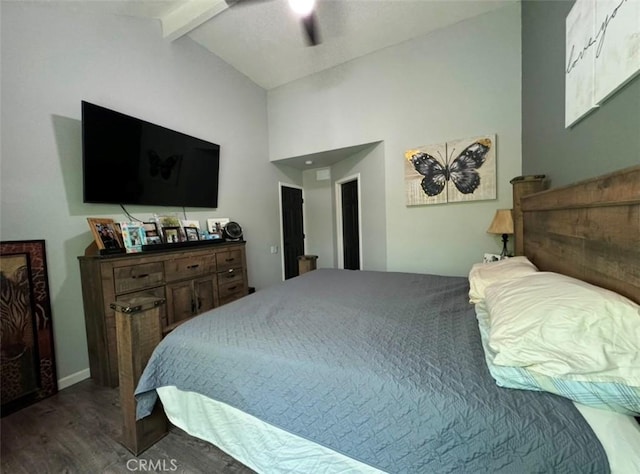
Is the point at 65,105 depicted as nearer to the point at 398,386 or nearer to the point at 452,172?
the point at 398,386

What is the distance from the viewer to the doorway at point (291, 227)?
4.47 meters

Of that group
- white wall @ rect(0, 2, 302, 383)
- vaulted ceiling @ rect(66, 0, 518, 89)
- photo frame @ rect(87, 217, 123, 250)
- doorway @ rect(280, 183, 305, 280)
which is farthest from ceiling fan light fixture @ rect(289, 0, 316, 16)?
doorway @ rect(280, 183, 305, 280)

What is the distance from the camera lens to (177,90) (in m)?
2.80

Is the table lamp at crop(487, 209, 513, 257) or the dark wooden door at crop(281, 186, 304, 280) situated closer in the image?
the table lamp at crop(487, 209, 513, 257)

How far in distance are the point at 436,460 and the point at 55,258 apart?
269 cm

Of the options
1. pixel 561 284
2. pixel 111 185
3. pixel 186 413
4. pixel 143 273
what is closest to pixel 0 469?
pixel 186 413

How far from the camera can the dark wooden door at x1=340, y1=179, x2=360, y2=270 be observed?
4164mm

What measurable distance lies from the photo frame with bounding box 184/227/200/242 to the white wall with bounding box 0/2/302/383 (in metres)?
0.25

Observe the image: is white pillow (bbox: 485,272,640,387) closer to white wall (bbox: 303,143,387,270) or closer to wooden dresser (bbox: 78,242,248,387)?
wooden dresser (bbox: 78,242,248,387)

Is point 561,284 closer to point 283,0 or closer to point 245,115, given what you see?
point 283,0

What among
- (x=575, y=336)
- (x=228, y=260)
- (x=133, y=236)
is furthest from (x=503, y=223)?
(x=133, y=236)

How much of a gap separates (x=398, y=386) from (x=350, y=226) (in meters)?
3.61

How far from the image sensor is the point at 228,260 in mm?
2844

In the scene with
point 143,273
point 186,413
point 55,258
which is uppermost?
point 55,258
